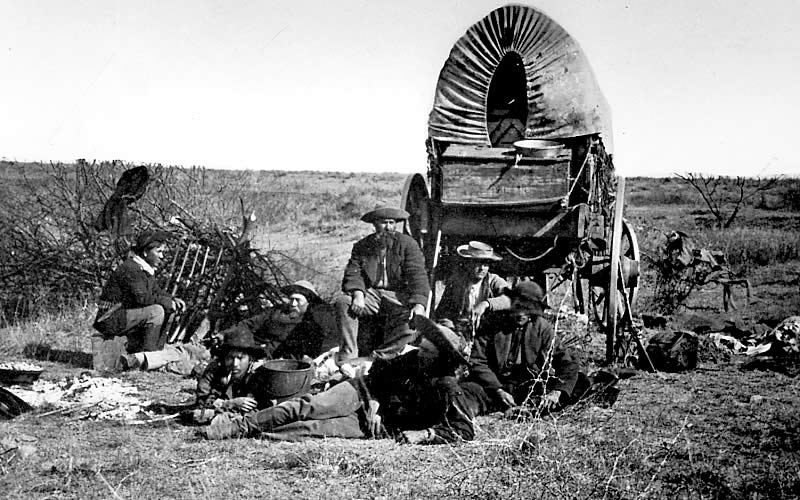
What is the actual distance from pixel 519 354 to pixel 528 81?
3.86 metres

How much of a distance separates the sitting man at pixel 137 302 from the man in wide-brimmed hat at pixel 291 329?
972mm

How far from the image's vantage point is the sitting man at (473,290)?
7.69 m

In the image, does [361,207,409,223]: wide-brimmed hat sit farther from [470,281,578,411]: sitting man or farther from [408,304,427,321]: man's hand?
[470,281,578,411]: sitting man

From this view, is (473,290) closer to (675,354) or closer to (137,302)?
(675,354)

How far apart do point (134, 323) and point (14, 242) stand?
285 centimetres

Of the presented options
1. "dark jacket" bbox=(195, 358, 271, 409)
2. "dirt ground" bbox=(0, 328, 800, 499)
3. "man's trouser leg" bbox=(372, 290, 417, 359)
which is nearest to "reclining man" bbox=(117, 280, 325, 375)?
"man's trouser leg" bbox=(372, 290, 417, 359)

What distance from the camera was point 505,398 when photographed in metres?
5.42

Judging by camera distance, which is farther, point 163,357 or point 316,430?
point 163,357

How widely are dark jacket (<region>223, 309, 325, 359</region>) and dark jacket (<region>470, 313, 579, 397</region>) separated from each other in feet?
6.53

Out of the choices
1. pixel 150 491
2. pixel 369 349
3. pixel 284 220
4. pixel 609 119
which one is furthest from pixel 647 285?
pixel 284 220

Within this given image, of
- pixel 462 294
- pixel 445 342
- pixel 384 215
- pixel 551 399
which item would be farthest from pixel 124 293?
pixel 551 399

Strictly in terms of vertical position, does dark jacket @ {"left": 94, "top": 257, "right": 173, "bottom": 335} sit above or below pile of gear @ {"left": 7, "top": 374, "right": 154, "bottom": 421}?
above

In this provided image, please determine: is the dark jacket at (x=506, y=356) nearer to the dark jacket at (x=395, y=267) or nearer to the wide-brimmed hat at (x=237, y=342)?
the dark jacket at (x=395, y=267)

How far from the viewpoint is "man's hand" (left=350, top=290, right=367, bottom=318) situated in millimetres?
6945
